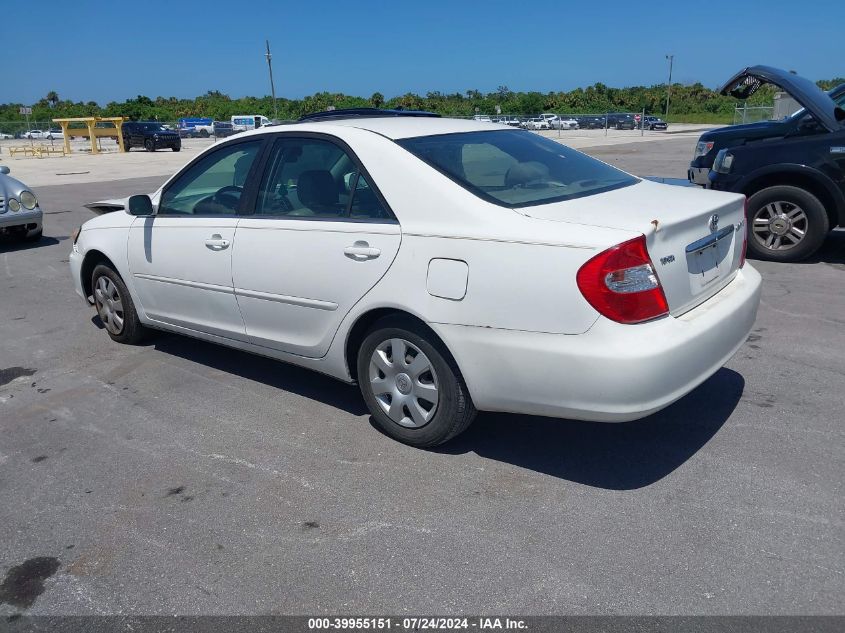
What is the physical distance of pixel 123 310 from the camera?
5.48m

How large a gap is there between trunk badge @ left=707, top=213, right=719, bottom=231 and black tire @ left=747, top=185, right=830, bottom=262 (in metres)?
4.44

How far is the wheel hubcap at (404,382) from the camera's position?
11.9 feet

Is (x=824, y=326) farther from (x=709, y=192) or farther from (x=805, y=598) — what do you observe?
(x=805, y=598)

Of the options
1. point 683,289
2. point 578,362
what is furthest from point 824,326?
point 578,362

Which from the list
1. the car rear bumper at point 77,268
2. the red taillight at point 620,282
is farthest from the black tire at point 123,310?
the red taillight at point 620,282

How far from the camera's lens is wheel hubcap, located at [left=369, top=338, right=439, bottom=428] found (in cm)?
363

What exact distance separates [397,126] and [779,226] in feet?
17.1

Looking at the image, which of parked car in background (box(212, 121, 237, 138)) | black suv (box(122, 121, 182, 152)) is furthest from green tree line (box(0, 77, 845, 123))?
black suv (box(122, 121, 182, 152))

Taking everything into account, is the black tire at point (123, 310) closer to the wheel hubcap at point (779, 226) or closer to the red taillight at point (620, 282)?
the red taillight at point (620, 282)

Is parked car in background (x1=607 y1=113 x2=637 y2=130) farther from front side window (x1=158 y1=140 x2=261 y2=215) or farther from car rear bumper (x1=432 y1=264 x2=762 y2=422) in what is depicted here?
car rear bumper (x1=432 y1=264 x2=762 y2=422)

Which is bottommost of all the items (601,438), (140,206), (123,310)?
(601,438)

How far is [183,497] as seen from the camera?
11.3 ft

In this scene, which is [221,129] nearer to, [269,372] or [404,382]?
[269,372]

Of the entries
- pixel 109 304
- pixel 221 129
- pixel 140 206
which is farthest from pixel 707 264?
pixel 221 129
